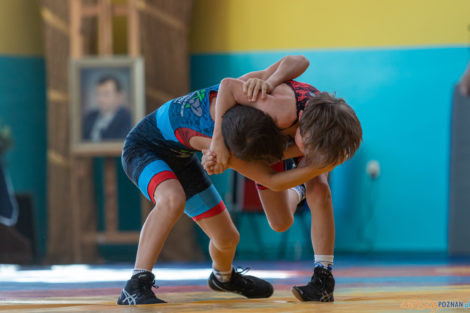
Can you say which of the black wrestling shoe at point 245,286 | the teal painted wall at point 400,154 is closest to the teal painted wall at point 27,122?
the teal painted wall at point 400,154

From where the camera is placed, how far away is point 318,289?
195 cm

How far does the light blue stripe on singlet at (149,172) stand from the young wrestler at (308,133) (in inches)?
9.8

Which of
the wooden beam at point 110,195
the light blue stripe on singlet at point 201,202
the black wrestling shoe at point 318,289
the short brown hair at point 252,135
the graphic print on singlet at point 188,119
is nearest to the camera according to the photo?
the short brown hair at point 252,135

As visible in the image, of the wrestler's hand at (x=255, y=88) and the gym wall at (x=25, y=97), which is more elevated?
the gym wall at (x=25, y=97)

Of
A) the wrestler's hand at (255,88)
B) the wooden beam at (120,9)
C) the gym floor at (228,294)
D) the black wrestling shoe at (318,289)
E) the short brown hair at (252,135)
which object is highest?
the wooden beam at (120,9)

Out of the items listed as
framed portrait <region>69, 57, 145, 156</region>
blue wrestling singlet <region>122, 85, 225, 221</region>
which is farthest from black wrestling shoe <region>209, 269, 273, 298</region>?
framed portrait <region>69, 57, 145, 156</region>

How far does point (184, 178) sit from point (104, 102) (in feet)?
10.6

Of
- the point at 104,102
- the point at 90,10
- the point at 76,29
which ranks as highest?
the point at 90,10

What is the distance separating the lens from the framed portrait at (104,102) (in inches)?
209

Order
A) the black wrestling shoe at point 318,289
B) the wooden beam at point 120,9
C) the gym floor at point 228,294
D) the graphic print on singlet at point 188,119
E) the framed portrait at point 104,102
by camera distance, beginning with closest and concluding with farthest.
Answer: the gym floor at point 228,294, the black wrestling shoe at point 318,289, the graphic print on singlet at point 188,119, the framed portrait at point 104,102, the wooden beam at point 120,9

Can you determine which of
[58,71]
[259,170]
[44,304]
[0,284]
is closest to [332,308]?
[259,170]

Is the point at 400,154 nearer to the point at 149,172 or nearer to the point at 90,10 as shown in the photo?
the point at 90,10

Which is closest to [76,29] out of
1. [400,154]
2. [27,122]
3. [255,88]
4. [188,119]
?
[27,122]

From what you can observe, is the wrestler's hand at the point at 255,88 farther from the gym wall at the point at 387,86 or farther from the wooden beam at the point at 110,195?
the gym wall at the point at 387,86
